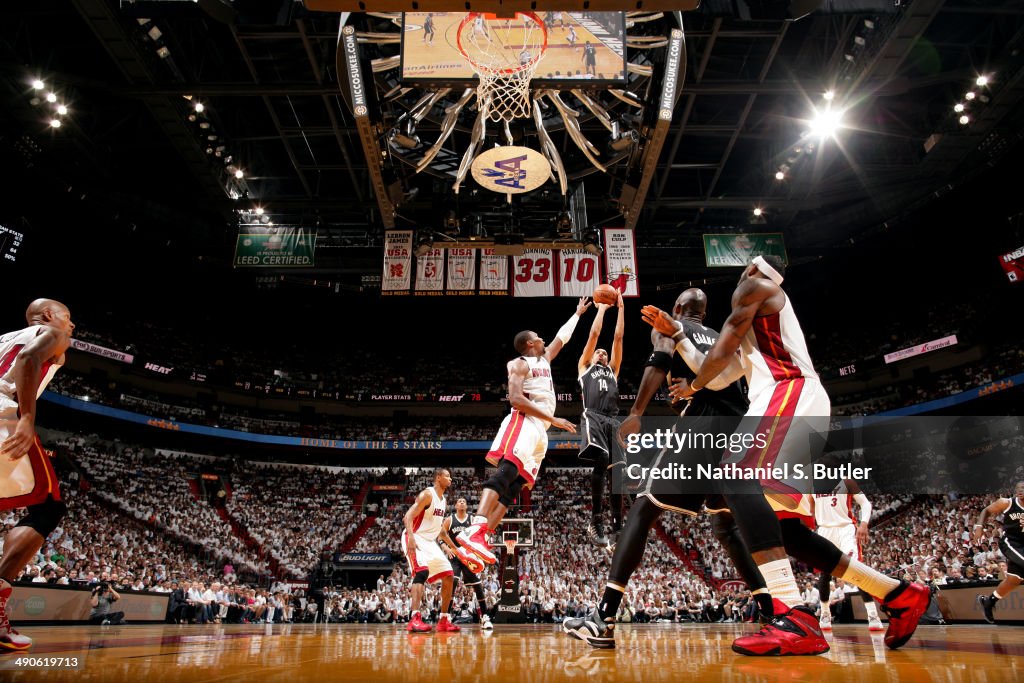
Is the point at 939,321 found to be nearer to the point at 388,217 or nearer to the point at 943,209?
the point at 943,209

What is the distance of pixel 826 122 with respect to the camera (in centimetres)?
1436

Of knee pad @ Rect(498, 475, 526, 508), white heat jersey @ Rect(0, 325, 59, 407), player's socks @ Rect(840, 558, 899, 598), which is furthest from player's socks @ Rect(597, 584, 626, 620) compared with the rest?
white heat jersey @ Rect(0, 325, 59, 407)

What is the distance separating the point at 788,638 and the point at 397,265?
12.1 metres

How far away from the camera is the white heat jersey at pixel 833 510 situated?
6328 mm

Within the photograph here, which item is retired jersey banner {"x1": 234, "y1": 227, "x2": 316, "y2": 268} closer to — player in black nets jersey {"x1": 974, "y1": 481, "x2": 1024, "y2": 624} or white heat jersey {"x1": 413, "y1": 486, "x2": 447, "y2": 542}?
white heat jersey {"x1": 413, "y1": 486, "x2": 447, "y2": 542}

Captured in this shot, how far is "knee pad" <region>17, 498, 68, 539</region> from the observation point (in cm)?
313

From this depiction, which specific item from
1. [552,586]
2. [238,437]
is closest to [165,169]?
[238,437]

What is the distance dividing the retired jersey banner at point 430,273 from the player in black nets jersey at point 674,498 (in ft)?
34.1

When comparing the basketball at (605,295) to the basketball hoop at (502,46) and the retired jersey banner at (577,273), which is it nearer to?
the basketball hoop at (502,46)

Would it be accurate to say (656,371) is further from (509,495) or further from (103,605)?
(103,605)

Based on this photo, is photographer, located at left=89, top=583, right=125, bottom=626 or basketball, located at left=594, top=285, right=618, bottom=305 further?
photographer, located at left=89, top=583, right=125, bottom=626

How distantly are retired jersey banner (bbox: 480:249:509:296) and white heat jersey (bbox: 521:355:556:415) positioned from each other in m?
8.18

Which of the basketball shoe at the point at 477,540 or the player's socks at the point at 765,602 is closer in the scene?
the player's socks at the point at 765,602

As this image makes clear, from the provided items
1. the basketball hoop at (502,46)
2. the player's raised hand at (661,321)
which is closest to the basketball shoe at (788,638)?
the player's raised hand at (661,321)
